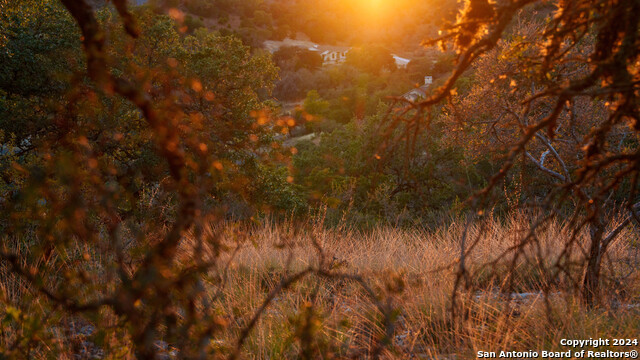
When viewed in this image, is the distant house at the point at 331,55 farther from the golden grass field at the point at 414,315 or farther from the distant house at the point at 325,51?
the golden grass field at the point at 414,315

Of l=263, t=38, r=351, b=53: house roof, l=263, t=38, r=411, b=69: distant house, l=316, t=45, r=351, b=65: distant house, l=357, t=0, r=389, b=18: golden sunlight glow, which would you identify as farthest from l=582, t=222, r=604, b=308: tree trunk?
l=357, t=0, r=389, b=18: golden sunlight glow

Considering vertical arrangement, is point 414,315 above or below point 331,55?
below

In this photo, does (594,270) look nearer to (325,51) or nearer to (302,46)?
(325,51)

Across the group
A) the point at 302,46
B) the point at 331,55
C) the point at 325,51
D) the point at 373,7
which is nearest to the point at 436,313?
the point at 331,55

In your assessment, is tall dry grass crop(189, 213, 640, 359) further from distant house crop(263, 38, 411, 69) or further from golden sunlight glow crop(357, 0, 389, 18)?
golden sunlight glow crop(357, 0, 389, 18)

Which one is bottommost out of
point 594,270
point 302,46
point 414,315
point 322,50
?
point 414,315

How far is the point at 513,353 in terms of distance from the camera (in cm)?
264

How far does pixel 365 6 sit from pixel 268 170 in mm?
61958

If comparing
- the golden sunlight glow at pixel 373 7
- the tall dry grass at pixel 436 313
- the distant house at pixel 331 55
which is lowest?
the tall dry grass at pixel 436 313

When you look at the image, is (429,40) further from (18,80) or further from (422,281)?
(18,80)

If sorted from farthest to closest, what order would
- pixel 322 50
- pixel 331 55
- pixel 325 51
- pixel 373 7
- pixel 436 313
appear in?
pixel 373 7 → pixel 322 50 → pixel 325 51 → pixel 331 55 → pixel 436 313

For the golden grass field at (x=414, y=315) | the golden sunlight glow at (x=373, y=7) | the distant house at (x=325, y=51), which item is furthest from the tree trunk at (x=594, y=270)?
the golden sunlight glow at (x=373, y=7)

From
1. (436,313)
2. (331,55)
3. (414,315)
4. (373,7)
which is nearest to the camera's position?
(436,313)

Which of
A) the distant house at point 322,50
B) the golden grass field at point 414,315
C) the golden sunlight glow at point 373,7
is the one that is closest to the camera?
the golden grass field at point 414,315
